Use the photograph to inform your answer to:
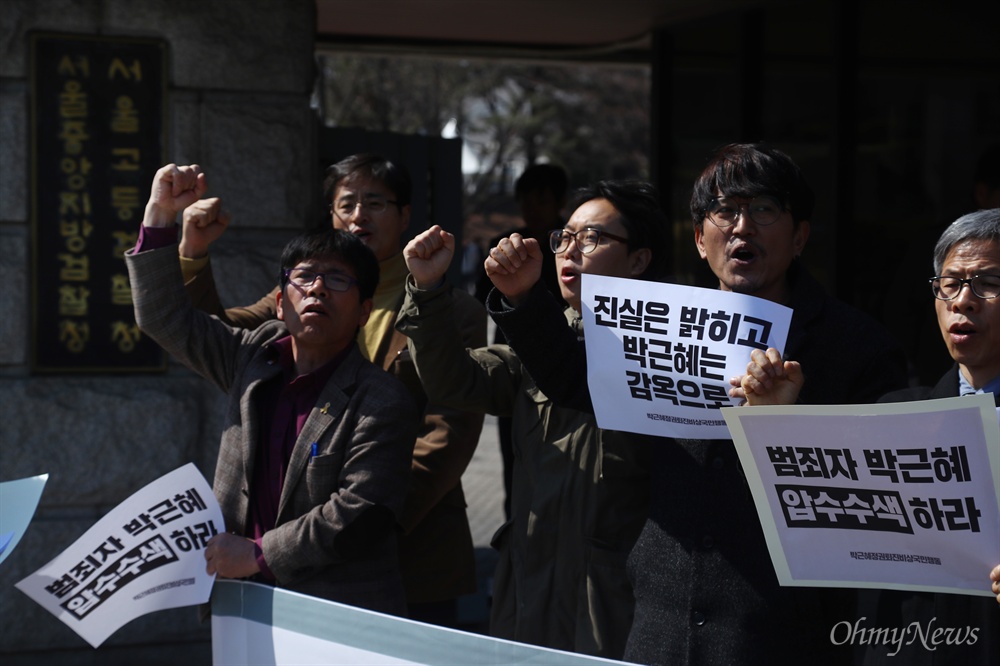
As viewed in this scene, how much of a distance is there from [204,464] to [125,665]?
2.62 feet

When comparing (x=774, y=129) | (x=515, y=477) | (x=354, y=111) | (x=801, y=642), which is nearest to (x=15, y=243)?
(x=515, y=477)

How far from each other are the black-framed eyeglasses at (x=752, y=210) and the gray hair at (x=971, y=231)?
335mm

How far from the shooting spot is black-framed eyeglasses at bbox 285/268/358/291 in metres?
3.05

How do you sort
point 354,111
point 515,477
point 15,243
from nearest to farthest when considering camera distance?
point 515,477
point 15,243
point 354,111

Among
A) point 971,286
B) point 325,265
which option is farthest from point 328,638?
point 971,286

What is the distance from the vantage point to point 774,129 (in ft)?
23.3

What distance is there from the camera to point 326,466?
2930 millimetres

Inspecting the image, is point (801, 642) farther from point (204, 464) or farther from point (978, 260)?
point (204, 464)

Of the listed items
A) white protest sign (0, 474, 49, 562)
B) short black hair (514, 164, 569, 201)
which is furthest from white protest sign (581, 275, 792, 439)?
short black hair (514, 164, 569, 201)

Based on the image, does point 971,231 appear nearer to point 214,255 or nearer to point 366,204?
point 366,204

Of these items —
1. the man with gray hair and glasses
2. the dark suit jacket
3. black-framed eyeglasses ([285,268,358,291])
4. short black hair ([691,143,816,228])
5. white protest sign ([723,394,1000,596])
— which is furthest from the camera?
black-framed eyeglasses ([285,268,358,291])

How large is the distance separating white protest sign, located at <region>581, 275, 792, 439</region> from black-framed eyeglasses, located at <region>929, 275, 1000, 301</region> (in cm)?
29

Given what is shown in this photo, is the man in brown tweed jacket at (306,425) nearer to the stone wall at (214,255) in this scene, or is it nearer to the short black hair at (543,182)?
the stone wall at (214,255)

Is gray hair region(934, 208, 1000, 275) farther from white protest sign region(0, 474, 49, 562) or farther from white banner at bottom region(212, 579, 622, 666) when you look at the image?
white protest sign region(0, 474, 49, 562)
